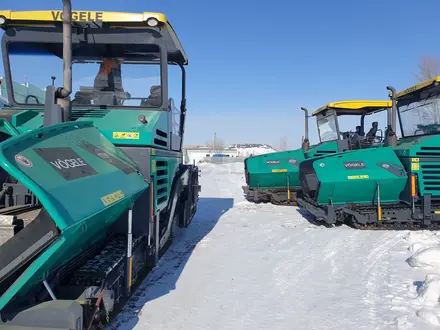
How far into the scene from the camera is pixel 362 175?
602cm

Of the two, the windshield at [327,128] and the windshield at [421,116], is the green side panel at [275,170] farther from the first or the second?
the windshield at [421,116]

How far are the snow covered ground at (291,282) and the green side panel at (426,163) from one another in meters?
0.91

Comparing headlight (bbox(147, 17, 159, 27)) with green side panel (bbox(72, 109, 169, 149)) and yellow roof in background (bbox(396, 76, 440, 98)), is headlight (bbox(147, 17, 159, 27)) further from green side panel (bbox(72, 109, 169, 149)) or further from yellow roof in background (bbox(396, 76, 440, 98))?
yellow roof in background (bbox(396, 76, 440, 98))

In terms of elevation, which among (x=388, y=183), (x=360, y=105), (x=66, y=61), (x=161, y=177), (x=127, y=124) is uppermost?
(x=360, y=105)

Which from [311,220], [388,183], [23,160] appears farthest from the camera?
[311,220]

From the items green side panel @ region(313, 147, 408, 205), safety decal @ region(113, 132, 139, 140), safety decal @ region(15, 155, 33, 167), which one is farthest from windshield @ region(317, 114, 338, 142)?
safety decal @ region(15, 155, 33, 167)

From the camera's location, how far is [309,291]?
348 cm

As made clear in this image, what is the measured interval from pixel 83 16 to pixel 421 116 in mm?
5984

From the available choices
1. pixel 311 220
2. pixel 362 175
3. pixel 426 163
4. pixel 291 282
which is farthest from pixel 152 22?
pixel 311 220

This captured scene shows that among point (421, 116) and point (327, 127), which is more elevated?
point (327, 127)

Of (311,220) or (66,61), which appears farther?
(311,220)

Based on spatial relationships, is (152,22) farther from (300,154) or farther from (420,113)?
(300,154)

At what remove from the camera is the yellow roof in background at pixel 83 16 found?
333 cm

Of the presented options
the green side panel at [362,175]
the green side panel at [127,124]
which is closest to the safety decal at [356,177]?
the green side panel at [362,175]
